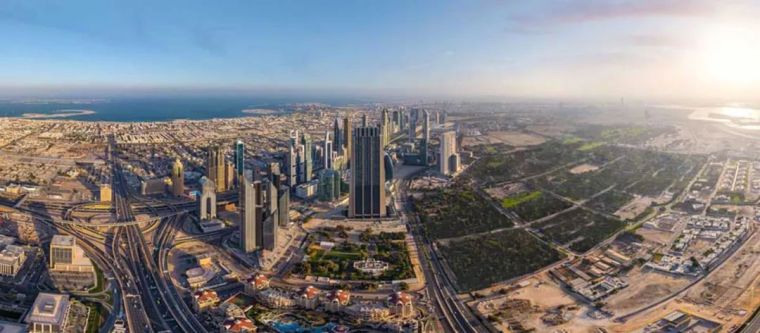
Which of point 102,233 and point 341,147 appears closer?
point 102,233

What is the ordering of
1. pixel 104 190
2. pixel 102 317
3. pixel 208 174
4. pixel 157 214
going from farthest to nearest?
1. pixel 208 174
2. pixel 104 190
3. pixel 157 214
4. pixel 102 317

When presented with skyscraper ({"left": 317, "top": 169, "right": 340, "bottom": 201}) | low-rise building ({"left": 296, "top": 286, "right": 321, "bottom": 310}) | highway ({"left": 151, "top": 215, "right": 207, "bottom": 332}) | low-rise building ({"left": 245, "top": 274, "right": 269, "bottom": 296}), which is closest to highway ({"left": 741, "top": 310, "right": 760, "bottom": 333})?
low-rise building ({"left": 296, "top": 286, "right": 321, "bottom": 310})

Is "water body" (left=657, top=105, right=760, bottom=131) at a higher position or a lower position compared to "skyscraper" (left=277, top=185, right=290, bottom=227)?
higher

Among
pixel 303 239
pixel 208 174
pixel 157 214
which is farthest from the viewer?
pixel 208 174

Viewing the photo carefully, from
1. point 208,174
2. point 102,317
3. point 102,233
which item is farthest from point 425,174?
point 102,317

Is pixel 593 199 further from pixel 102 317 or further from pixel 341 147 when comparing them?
pixel 102 317

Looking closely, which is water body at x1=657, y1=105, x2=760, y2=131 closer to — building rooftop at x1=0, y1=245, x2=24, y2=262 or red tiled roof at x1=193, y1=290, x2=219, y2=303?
red tiled roof at x1=193, y1=290, x2=219, y2=303
